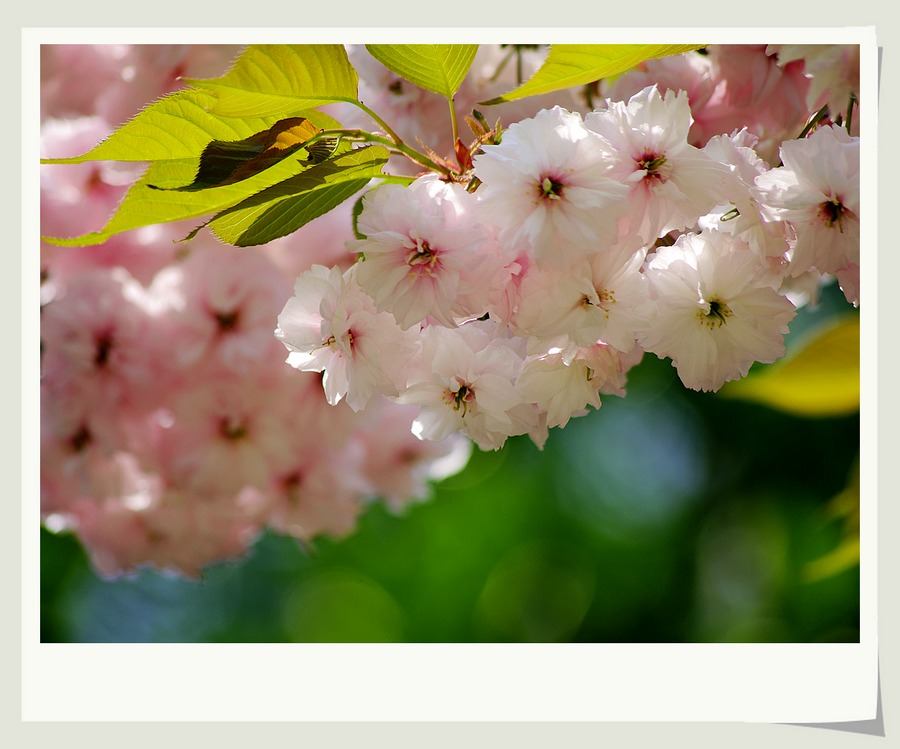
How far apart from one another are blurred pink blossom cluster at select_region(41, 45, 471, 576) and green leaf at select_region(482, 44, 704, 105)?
514 millimetres

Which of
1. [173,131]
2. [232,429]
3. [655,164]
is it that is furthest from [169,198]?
[232,429]

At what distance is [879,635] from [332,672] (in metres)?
0.55

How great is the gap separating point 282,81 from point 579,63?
0.55 ft

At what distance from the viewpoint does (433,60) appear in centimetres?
58

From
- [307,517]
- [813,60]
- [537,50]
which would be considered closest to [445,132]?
[537,50]

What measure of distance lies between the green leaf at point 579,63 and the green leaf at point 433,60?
5cm

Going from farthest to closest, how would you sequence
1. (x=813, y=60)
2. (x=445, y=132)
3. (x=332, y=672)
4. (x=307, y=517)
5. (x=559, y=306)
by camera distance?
(x=307, y=517) < (x=332, y=672) < (x=445, y=132) < (x=813, y=60) < (x=559, y=306)

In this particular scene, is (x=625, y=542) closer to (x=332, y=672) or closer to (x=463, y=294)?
(x=332, y=672)

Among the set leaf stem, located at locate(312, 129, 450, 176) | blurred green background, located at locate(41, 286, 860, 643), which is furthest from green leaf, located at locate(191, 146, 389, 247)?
blurred green background, located at locate(41, 286, 860, 643)

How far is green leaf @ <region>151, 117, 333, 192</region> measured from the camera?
18.4 inches

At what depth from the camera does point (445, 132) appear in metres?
0.80

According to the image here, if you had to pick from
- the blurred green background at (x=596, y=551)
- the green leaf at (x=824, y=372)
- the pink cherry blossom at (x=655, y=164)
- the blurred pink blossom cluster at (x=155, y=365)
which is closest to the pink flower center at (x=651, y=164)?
the pink cherry blossom at (x=655, y=164)

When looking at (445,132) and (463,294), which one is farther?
(445,132)

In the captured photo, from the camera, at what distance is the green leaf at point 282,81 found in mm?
508
